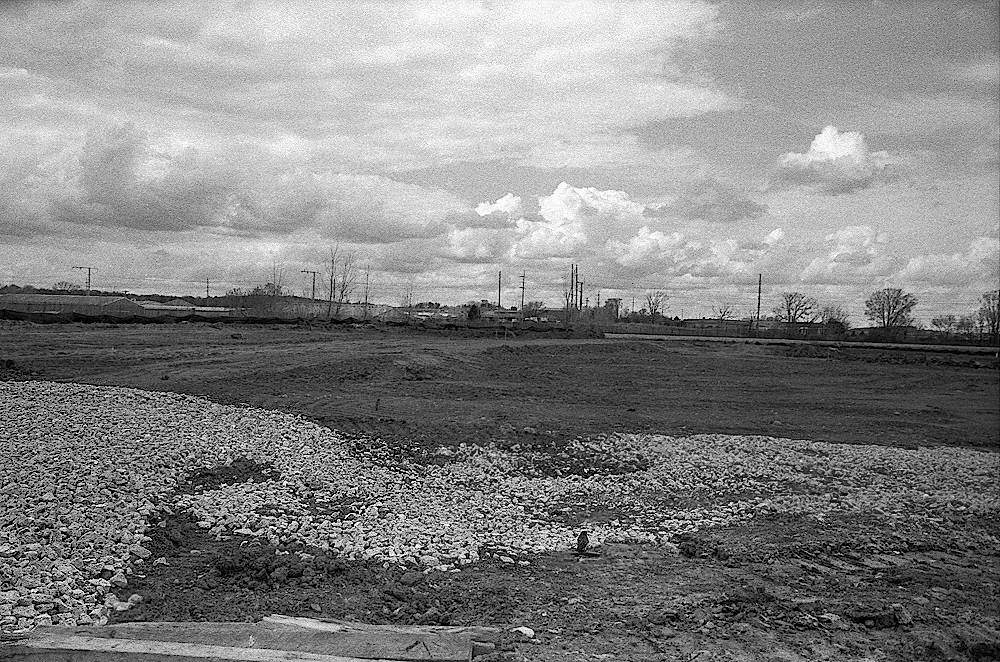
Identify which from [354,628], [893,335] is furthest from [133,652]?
[893,335]

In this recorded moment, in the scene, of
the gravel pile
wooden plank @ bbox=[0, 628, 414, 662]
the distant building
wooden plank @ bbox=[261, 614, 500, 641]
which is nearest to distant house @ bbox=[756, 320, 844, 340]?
the distant building

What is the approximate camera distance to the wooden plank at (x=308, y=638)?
5277 mm

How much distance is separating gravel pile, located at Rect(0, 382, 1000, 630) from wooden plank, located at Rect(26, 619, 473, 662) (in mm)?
1019

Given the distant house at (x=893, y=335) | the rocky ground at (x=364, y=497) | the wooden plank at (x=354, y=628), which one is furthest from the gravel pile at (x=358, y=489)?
the distant house at (x=893, y=335)

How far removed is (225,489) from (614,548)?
4.97 metres

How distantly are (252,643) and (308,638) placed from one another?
1.17 feet

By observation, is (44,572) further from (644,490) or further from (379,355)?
(379,355)

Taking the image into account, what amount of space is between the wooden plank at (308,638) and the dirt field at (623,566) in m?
1.09

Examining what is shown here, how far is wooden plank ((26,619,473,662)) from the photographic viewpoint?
17.3 ft

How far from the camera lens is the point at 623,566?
354 inches

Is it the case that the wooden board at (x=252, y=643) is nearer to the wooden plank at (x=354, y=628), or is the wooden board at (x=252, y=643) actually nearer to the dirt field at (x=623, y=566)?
the wooden plank at (x=354, y=628)

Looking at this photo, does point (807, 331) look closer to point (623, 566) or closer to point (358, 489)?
point (358, 489)

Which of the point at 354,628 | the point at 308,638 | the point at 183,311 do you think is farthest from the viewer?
the point at 183,311

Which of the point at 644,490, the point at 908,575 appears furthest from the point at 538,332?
the point at 908,575
